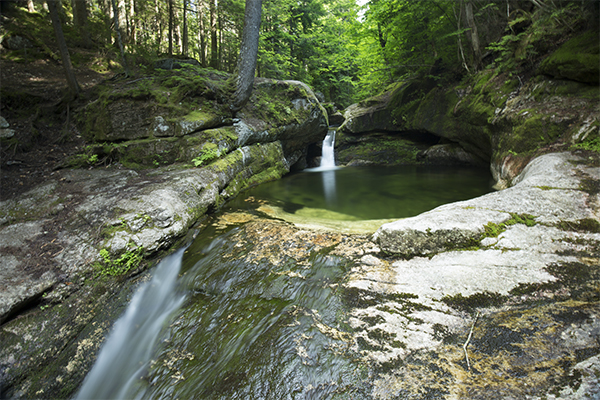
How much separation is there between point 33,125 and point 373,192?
32.8ft

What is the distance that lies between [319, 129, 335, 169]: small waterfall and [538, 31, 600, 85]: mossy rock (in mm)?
9648

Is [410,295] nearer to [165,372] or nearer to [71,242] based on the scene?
[165,372]

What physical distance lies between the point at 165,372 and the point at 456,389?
247cm

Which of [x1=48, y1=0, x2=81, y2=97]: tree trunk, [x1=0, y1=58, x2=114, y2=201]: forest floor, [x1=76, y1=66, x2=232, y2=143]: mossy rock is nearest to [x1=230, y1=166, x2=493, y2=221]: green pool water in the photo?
[x1=76, y1=66, x2=232, y2=143]: mossy rock

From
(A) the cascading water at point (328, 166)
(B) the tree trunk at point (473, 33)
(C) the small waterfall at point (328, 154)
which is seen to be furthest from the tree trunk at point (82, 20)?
(B) the tree trunk at point (473, 33)

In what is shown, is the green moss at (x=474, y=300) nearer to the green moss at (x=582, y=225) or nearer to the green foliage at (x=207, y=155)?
the green moss at (x=582, y=225)

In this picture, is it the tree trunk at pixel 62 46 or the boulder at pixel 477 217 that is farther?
the tree trunk at pixel 62 46

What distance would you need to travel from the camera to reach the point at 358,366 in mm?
2125

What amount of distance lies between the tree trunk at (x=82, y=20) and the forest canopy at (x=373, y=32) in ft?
0.14

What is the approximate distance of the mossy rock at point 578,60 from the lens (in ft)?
18.2

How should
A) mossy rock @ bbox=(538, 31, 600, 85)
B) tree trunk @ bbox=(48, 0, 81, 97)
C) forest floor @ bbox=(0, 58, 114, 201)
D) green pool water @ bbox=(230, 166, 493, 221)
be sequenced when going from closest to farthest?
mossy rock @ bbox=(538, 31, 600, 85) → forest floor @ bbox=(0, 58, 114, 201) → green pool water @ bbox=(230, 166, 493, 221) → tree trunk @ bbox=(48, 0, 81, 97)

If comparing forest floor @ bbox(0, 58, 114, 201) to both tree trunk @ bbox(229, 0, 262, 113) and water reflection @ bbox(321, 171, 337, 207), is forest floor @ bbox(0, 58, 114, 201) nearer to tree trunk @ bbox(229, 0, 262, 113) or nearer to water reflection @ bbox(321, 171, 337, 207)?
tree trunk @ bbox(229, 0, 262, 113)

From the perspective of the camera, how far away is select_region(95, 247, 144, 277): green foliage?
3580 millimetres

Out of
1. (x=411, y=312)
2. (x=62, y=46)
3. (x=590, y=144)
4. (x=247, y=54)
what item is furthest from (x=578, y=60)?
(x=62, y=46)
